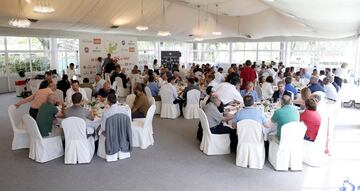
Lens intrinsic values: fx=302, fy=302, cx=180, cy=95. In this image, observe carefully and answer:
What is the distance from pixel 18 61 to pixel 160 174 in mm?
13058

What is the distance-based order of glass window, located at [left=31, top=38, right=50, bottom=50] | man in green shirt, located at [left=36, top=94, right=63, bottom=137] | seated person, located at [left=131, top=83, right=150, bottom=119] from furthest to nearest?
1. glass window, located at [left=31, top=38, right=50, bottom=50]
2. seated person, located at [left=131, top=83, right=150, bottom=119]
3. man in green shirt, located at [left=36, top=94, right=63, bottom=137]

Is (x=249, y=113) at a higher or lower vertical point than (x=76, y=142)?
higher

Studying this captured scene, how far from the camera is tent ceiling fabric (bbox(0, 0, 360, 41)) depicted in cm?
836

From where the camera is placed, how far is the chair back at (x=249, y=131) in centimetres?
500

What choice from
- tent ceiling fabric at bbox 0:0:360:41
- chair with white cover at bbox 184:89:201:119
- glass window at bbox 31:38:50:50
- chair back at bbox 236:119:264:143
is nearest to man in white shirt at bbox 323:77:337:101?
tent ceiling fabric at bbox 0:0:360:41

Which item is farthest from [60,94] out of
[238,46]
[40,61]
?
[238,46]

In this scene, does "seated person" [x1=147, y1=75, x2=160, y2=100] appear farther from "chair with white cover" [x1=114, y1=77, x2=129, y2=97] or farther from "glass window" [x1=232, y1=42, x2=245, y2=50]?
"glass window" [x1=232, y1=42, x2=245, y2=50]

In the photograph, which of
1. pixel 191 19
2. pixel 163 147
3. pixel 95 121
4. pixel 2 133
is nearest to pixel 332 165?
pixel 163 147

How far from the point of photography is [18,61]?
15109mm

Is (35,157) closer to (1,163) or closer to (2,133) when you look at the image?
(1,163)

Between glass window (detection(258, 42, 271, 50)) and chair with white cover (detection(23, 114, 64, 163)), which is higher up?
glass window (detection(258, 42, 271, 50))

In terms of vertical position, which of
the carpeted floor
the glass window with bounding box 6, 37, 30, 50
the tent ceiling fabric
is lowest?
the carpeted floor

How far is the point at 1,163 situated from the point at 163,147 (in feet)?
10.0

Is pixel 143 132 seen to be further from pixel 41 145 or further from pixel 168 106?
pixel 168 106
